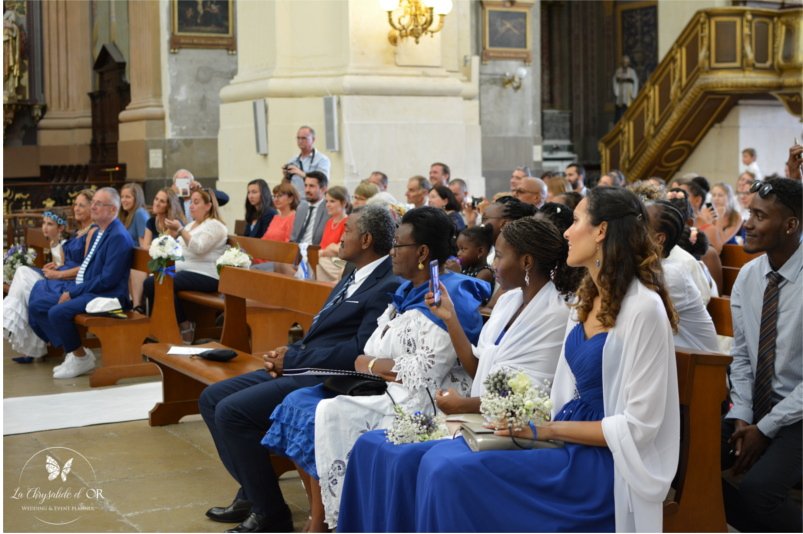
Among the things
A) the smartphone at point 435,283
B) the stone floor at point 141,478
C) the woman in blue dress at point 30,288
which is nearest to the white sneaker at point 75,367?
the woman in blue dress at point 30,288

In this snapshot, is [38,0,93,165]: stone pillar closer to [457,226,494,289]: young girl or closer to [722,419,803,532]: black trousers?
[457,226,494,289]: young girl

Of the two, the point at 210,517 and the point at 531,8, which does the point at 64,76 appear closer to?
the point at 531,8

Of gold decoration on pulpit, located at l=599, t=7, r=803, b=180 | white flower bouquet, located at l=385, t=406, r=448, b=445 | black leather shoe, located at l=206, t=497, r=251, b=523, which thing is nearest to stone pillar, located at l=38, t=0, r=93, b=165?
gold decoration on pulpit, located at l=599, t=7, r=803, b=180

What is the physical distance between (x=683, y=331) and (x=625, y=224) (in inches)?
39.0

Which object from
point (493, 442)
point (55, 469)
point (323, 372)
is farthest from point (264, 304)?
point (493, 442)

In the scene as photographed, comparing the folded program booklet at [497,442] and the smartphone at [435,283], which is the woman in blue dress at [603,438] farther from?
the smartphone at [435,283]

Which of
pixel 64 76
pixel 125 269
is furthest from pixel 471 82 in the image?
pixel 64 76

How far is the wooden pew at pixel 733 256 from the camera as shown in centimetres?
774

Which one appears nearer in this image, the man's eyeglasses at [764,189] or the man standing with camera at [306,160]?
the man's eyeglasses at [764,189]

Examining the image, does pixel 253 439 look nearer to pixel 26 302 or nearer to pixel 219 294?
pixel 219 294

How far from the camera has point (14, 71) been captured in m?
24.1

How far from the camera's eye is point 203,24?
1875 centimetres

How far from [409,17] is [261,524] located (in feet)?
27.1

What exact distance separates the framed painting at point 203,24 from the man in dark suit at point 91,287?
10.2 m
